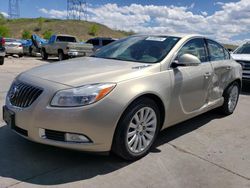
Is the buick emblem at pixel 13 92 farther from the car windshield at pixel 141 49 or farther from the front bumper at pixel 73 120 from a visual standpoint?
the car windshield at pixel 141 49

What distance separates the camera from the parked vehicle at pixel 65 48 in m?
17.8

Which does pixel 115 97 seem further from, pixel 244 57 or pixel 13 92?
pixel 244 57

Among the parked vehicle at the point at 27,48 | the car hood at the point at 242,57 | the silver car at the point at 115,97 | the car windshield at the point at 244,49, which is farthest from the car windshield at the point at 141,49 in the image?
the parked vehicle at the point at 27,48

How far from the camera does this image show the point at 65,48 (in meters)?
18.3

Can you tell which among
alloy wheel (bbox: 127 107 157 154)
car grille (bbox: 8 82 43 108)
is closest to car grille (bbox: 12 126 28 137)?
car grille (bbox: 8 82 43 108)

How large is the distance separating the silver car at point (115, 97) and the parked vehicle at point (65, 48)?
42.7 feet

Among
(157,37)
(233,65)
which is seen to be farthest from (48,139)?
(233,65)

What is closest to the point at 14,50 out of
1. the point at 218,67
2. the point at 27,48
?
the point at 27,48

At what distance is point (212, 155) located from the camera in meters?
4.18

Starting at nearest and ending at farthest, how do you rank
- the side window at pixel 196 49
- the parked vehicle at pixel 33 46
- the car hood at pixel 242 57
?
1. the side window at pixel 196 49
2. the car hood at pixel 242 57
3. the parked vehicle at pixel 33 46

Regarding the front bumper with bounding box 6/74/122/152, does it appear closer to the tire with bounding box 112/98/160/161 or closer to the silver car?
the silver car

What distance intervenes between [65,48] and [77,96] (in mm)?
15483

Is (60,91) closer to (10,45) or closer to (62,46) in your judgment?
(62,46)

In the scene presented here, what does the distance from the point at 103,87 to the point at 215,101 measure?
2719mm
